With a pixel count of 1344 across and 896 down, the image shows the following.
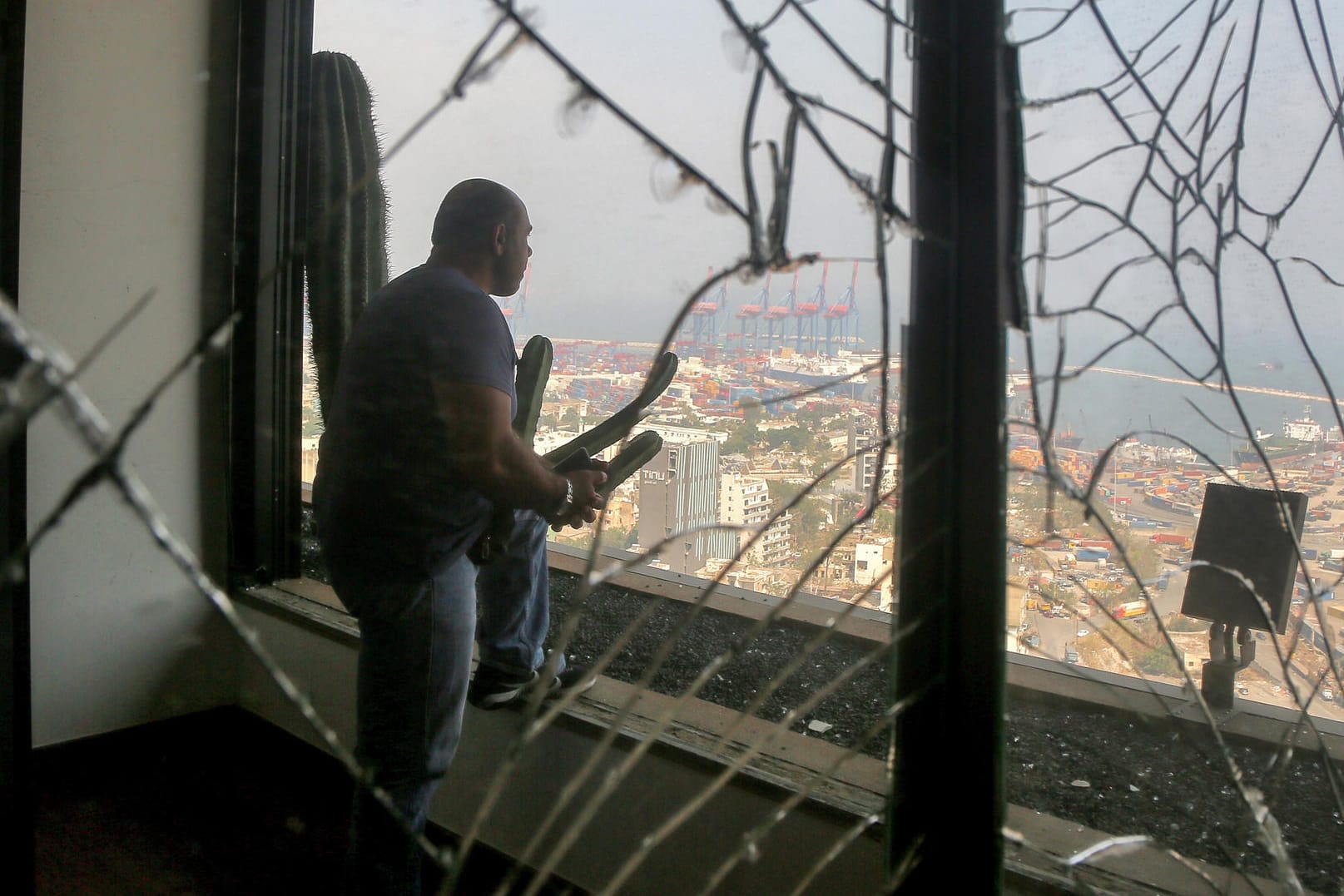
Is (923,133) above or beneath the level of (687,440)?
above

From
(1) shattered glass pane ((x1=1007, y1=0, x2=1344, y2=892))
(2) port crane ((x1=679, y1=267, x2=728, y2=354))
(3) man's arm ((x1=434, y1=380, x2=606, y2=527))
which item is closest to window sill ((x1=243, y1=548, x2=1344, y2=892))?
(1) shattered glass pane ((x1=1007, y1=0, x2=1344, y2=892))

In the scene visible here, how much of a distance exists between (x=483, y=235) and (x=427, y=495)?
9.5 inches

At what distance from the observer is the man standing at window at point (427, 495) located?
72cm

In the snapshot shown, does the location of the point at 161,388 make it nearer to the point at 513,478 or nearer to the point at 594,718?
the point at 513,478

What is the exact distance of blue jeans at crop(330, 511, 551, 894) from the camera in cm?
75

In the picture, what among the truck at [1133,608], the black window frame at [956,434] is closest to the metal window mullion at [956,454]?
the black window frame at [956,434]

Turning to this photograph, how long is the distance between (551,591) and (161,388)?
0.51m

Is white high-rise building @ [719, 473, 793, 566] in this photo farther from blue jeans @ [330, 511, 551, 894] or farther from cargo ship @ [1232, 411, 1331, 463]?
cargo ship @ [1232, 411, 1331, 463]

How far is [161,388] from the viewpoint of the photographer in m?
0.43

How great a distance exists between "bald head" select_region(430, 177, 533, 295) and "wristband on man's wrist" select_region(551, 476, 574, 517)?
0.58 ft

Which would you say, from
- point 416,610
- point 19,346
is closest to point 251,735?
point 416,610

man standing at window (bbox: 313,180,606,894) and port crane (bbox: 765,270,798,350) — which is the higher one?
port crane (bbox: 765,270,798,350)

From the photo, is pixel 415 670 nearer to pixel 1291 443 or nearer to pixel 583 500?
pixel 583 500

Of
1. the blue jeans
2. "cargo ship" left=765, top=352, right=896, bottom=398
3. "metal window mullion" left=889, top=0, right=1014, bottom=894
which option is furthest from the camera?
"cargo ship" left=765, top=352, right=896, bottom=398
